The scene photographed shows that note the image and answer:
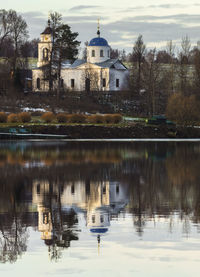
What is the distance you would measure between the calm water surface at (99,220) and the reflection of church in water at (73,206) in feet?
0.07

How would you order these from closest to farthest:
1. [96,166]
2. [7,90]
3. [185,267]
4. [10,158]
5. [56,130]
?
1. [185,267]
2. [96,166]
3. [10,158]
4. [56,130]
5. [7,90]

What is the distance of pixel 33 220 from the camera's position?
15266 mm

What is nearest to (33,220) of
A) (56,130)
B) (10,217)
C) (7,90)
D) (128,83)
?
(10,217)

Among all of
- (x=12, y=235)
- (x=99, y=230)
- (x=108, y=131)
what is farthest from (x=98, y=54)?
(x=12, y=235)

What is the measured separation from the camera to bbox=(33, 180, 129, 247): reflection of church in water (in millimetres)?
13958

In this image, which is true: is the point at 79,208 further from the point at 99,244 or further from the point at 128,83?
the point at 128,83

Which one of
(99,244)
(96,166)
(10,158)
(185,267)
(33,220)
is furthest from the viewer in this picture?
(10,158)

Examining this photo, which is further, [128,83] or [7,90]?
[128,83]

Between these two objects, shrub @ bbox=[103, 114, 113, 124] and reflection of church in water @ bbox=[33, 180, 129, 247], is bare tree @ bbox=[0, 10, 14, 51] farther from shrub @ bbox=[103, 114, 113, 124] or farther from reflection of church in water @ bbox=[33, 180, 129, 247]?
reflection of church in water @ bbox=[33, 180, 129, 247]

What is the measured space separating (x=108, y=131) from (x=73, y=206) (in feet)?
123

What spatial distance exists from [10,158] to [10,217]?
17.6 metres

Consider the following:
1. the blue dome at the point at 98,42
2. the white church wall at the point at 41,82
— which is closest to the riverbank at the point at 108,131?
the white church wall at the point at 41,82

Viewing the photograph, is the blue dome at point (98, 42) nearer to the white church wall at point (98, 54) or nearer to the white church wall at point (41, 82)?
the white church wall at point (98, 54)

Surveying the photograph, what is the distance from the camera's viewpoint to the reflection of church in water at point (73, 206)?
1396cm
